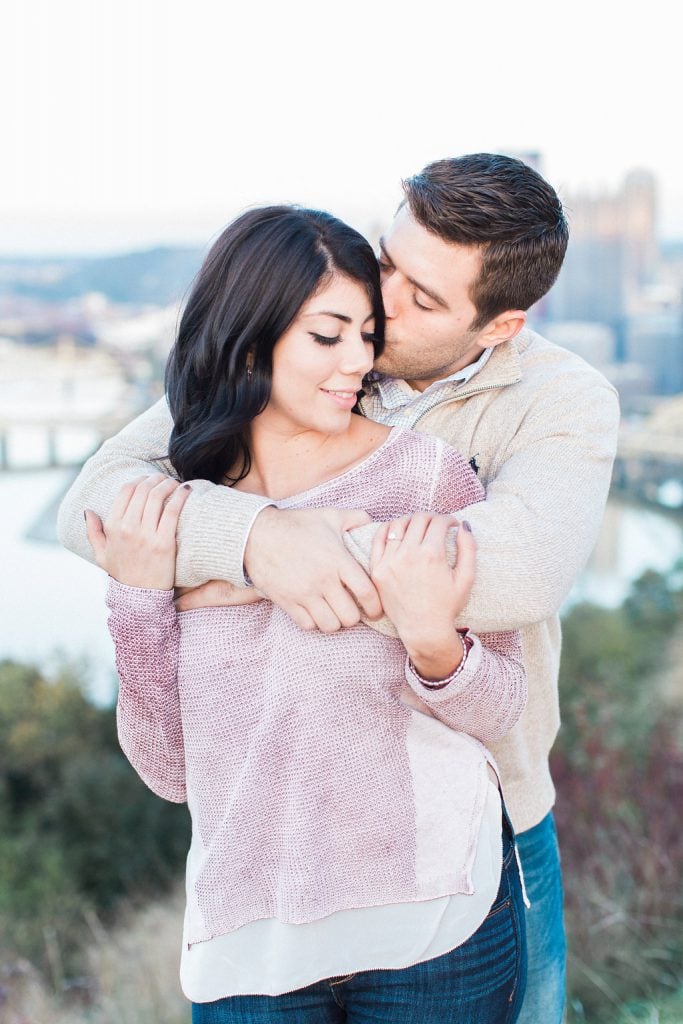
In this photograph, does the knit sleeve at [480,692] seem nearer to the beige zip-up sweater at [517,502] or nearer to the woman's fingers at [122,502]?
the beige zip-up sweater at [517,502]

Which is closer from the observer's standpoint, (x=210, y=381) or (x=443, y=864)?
(x=443, y=864)

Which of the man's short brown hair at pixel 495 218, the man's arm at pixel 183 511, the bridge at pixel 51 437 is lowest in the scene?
the bridge at pixel 51 437

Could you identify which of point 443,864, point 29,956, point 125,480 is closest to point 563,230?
point 125,480

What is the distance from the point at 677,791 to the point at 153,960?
2.50m

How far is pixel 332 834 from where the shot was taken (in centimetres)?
121

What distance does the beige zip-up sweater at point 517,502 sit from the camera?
1236mm

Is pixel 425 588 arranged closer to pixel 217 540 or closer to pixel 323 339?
pixel 217 540

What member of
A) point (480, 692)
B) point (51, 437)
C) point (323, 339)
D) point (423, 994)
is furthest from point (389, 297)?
point (51, 437)

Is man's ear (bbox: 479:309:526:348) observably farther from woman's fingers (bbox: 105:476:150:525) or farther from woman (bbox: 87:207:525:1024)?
woman's fingers (bbox: 105:476:150:525)

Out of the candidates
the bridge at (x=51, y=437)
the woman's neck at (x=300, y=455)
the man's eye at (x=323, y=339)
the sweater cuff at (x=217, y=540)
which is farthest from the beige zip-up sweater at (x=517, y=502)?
the bridge at (x=51, y=437)

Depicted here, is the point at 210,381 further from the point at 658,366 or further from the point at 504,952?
the point at 658,366

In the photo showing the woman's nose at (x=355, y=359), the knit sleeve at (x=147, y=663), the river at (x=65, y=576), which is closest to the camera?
the knit sleeve at (x=147, y=663)

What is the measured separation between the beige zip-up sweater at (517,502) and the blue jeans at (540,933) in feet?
0.22

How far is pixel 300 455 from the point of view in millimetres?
1441
